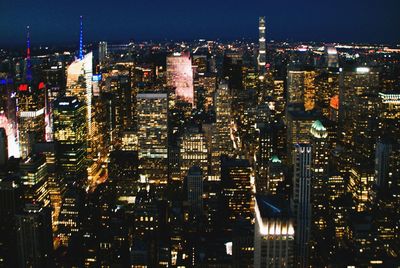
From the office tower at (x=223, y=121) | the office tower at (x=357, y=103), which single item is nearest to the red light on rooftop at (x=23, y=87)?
the office tower at (x=223, y=121)

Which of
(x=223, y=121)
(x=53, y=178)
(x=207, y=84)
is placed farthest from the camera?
(x=207, y=84)

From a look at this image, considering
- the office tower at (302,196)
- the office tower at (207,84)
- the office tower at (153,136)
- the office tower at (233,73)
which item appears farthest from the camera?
the office tower at (207,84)

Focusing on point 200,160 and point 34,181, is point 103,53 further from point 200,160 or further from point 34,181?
point 34,181

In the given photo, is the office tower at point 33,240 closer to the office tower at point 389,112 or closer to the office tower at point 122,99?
the office tower at point 122,99

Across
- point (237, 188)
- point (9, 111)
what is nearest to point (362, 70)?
point (237, 188)

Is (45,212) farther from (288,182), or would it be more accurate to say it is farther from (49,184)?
(288,182)

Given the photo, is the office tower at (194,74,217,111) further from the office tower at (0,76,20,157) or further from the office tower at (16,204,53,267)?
the office tower at (16,204,53,267)
